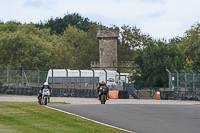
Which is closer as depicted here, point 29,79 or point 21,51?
point 29,79

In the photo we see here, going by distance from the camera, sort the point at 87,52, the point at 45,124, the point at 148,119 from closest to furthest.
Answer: the point at 45,124 < the point at 148,119 < the point at 87,52

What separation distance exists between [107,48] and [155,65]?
98.9 feet

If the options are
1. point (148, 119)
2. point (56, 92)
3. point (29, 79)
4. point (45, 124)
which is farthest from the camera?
point (29, 79)

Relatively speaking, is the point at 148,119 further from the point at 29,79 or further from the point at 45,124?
the point at 29,79

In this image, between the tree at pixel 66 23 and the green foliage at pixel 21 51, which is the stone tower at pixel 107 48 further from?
the tree at pixel 66 23

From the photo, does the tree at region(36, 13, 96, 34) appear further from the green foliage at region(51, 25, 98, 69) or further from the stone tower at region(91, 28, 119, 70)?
the stone tower at region(91, 28, 119, 70)

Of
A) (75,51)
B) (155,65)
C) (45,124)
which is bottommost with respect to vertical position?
(45,124)

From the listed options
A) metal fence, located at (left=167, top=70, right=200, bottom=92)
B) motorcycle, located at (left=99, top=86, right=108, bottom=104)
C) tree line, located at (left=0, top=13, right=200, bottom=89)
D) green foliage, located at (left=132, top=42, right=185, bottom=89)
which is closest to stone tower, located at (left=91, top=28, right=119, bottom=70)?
tree line, located at (left=0, top=13, right=200, bottom=89)

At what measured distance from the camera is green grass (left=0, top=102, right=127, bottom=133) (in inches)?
593

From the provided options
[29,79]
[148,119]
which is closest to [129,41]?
[29,79]

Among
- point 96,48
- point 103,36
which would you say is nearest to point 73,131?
point 103,36

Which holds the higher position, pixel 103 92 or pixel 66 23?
pixel 66 23

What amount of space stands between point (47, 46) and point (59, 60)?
4192 mm

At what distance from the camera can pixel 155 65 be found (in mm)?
62719
